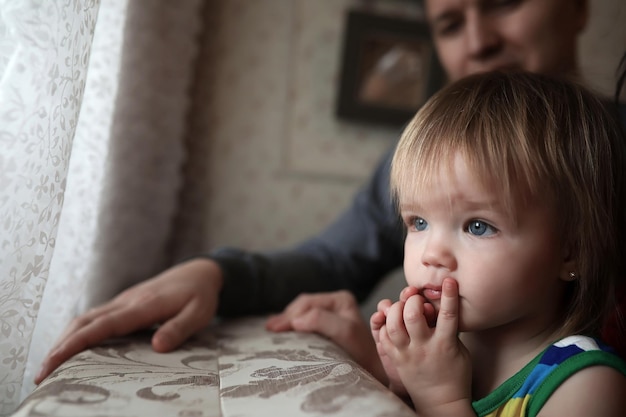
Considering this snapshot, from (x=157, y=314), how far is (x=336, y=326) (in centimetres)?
28

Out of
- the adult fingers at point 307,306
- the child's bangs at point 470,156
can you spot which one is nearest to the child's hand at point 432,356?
the child's bangs at point 470,156

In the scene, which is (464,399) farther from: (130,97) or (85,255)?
(130,97)

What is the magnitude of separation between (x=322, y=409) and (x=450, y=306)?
22cm

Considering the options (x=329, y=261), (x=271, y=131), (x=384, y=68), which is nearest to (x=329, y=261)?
(x=329, y=261)

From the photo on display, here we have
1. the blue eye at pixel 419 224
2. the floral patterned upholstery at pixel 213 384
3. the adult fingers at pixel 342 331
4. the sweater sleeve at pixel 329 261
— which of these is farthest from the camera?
the sweater sleeve at pixel 329 261

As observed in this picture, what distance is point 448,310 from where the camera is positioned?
65 cm

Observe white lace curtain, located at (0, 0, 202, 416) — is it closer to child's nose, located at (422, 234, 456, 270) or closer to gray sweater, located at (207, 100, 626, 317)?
gray sweater, located at (207, 100, 626, 317)

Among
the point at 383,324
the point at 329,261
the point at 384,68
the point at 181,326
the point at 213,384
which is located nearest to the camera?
the point at 213,384

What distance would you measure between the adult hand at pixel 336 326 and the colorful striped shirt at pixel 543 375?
A: 234 millimetres

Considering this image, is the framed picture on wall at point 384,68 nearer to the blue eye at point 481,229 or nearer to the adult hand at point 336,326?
the adult hand at point 336,326

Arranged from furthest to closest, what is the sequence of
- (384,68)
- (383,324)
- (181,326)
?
(384,68) < (181,326) < (383,324)

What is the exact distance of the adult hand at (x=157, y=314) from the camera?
76cm

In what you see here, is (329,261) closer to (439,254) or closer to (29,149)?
(439,254)

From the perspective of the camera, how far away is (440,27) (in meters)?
1.25
